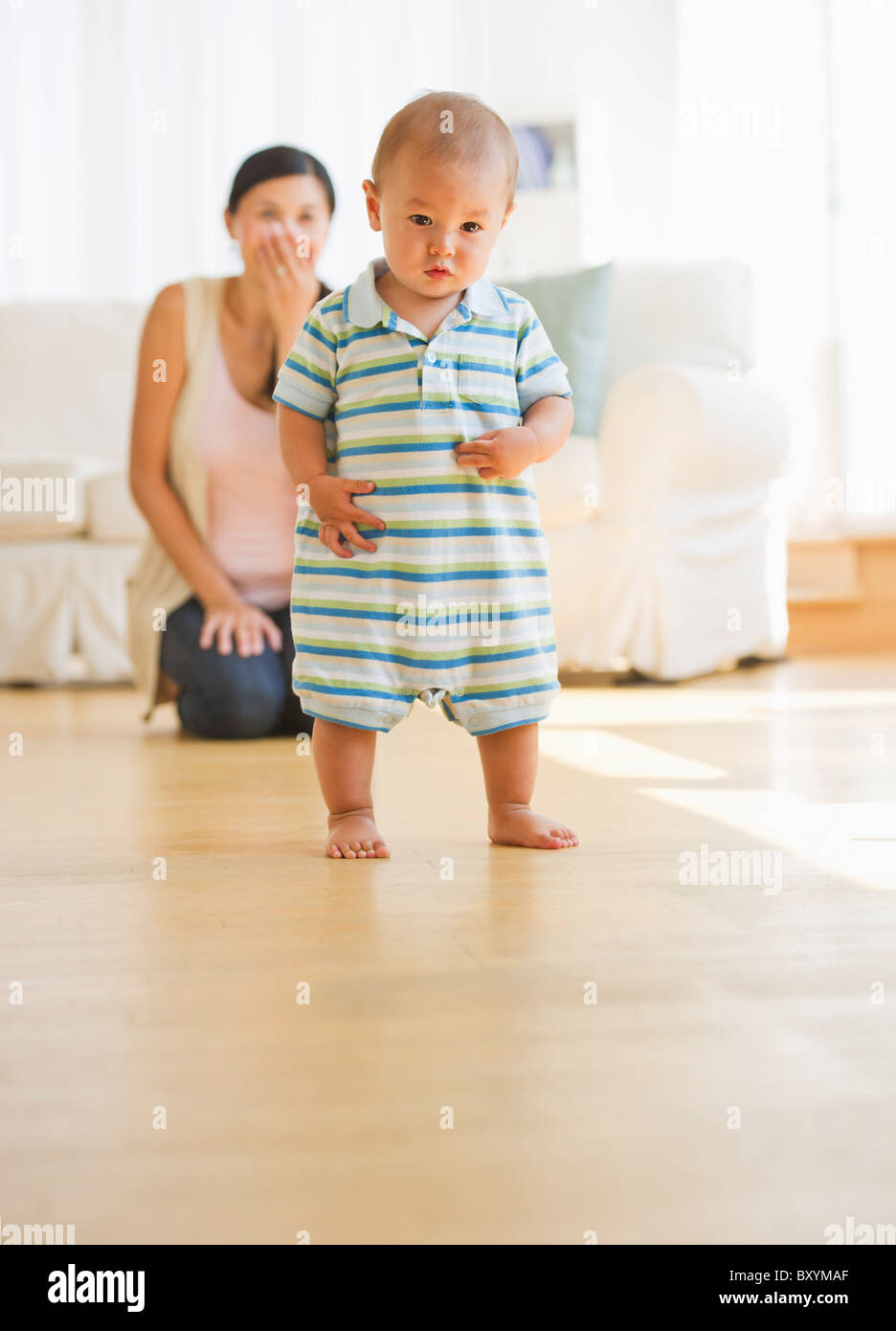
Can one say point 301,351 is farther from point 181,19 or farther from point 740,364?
point 181,19

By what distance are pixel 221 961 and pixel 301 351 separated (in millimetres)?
572

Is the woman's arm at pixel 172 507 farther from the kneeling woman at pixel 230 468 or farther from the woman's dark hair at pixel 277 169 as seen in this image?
the woman's dark hair at pixel 277 169

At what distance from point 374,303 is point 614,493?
1.63 meters

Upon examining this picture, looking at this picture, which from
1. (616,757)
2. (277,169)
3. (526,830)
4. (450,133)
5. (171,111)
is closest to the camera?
(450,133)

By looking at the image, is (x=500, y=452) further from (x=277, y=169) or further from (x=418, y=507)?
(x=277, y=169)

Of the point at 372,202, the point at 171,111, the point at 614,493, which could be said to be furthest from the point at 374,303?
the point at 171,111

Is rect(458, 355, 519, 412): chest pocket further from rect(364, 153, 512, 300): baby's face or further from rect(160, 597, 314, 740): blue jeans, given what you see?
rect(160, 597, 314, 740): blue jeans

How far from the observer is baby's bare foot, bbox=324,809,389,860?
1176mm

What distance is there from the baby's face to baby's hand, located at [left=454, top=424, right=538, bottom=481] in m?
0.13

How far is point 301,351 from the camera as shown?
121 centimetres

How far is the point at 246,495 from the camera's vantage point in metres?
2.09

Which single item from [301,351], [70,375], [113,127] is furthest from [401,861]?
[113,127]

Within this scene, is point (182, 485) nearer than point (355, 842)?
No
